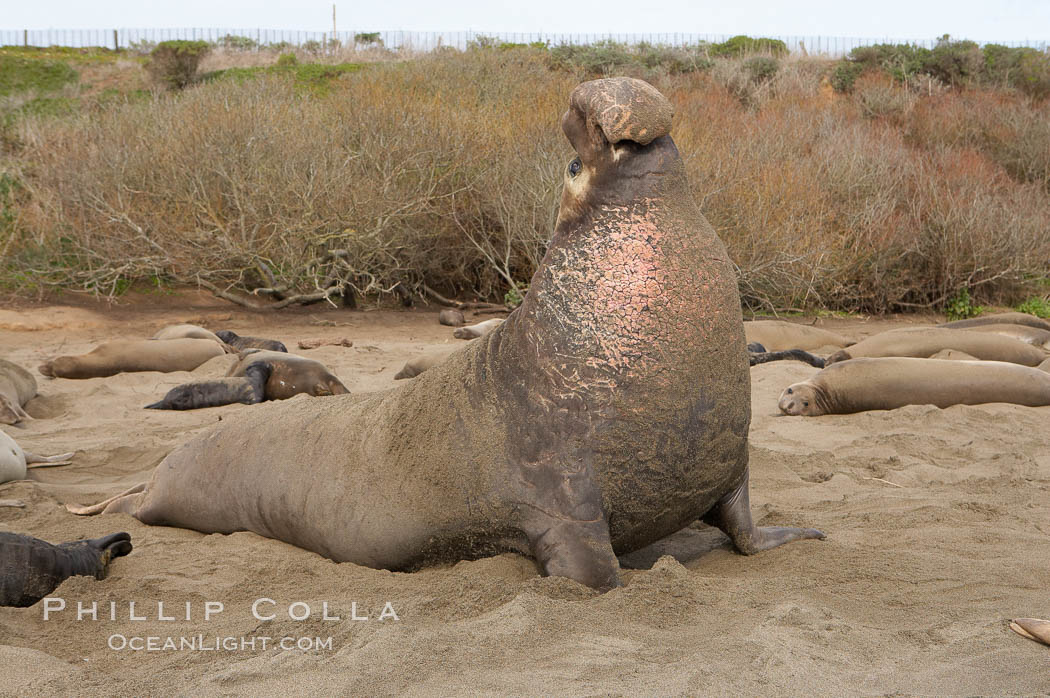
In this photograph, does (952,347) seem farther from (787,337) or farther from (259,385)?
(259,385)

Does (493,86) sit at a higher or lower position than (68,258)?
higher

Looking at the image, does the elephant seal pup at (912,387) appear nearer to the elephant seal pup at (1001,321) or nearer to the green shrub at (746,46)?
the elephant seal pup at (1001,321)

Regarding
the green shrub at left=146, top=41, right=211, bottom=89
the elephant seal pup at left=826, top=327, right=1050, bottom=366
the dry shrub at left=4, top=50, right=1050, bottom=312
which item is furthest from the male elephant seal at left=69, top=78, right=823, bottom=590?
the green shrub at left=146, top=41, right=211, bottom=89

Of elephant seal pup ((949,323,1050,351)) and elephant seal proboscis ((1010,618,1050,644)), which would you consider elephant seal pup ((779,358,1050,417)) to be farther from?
elephant seal proboscis ((1010,618,1050,644))

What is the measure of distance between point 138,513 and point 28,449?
6.37ft

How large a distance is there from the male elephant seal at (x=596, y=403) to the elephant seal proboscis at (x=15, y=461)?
2455 millimetres

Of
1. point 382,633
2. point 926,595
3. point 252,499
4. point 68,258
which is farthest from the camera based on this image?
point 68,258

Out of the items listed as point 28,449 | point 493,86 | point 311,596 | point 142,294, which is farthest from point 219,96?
point 311,596

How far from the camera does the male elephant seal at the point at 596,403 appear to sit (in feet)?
10.2

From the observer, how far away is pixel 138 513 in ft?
14.8

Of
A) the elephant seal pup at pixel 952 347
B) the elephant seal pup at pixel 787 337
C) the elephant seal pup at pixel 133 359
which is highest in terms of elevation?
the elephant seal pup at pixel 952 347

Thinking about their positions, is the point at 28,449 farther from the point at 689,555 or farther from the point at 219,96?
the point at 219,96

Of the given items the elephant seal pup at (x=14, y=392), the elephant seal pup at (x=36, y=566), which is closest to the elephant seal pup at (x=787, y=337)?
the elephant seal pup at (x=14, y=392)

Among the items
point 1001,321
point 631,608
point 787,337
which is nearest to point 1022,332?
point 1001,321
